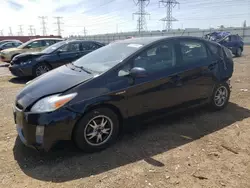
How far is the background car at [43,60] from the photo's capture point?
8.47 metres

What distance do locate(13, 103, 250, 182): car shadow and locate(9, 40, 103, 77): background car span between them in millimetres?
5287

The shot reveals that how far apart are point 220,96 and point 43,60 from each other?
6.32 metres

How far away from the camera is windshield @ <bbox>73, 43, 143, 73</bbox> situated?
3.61m

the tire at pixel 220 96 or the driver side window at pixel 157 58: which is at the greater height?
the driver side window at pixel 157 58

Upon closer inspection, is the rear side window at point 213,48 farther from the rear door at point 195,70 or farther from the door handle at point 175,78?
the door handle at point 175,78

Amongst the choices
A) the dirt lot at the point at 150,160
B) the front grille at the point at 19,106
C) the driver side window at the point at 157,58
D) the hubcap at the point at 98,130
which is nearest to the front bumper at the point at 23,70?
the dirt lot at the point at 150,160

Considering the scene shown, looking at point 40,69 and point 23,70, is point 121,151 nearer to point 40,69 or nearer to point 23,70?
point 40,69

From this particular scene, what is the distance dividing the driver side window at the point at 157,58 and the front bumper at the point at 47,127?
1.33 metres

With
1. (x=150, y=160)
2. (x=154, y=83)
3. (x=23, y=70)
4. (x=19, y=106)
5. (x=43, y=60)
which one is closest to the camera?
(x=150, y=160)

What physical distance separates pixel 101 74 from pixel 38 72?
237 inches

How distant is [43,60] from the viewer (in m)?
8.53

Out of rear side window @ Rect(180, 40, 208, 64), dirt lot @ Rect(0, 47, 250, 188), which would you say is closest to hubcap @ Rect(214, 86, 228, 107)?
dirt lot @ Rect(0, 47, 250, 188)

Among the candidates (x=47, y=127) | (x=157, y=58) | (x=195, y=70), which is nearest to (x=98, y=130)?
(x=47, y=127)

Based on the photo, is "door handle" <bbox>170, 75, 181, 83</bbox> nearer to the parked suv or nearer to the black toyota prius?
the black toyota prius
